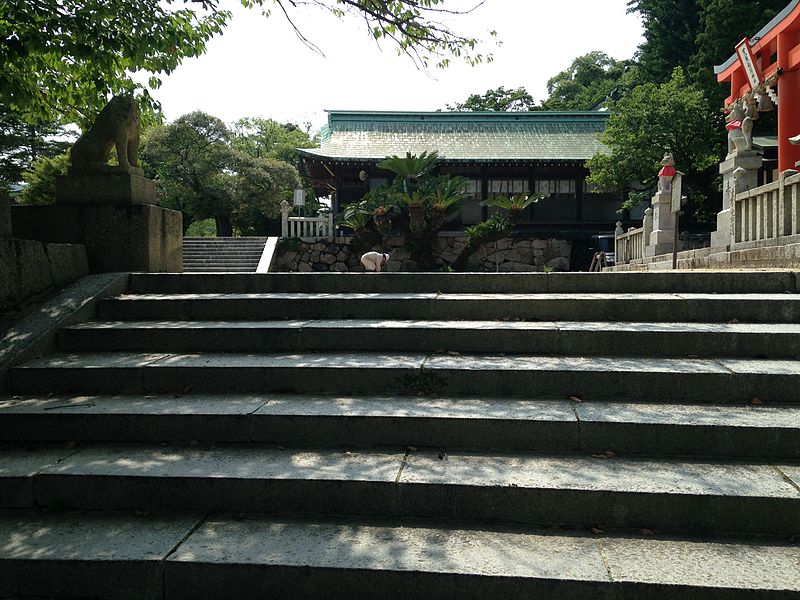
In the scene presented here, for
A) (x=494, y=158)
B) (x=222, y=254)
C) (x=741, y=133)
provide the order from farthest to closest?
(x=494, y=158)
(x=222, y=254)
(x=741, y=133)

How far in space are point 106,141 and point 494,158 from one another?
1721 centimetres

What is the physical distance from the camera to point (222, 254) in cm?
1853

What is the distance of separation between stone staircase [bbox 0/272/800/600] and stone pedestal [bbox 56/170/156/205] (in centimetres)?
177

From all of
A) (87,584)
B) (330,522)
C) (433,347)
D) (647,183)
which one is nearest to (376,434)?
(330,522)

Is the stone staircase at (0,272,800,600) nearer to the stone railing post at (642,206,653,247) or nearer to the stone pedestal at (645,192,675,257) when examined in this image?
the stone pedestal at (645,192,675,257)

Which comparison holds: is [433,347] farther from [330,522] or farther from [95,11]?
[95,11]

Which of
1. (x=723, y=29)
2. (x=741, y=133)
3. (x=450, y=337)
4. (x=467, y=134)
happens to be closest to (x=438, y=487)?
(x=450, y=337)

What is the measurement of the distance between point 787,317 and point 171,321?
15.3ft

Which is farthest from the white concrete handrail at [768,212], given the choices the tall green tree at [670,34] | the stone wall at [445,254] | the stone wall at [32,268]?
the tall green tree at [670,34]

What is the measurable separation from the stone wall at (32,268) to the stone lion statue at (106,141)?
91cm

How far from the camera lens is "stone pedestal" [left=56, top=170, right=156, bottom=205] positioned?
539 cm

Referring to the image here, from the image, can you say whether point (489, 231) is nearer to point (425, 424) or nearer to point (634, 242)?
point (634, 242)

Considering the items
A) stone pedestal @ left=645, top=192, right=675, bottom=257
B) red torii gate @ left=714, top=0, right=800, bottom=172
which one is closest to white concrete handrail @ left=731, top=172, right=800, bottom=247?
stone pedestal @ left=645, top=192, right=675, bottom=257

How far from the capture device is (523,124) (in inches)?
958
